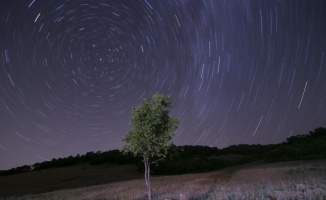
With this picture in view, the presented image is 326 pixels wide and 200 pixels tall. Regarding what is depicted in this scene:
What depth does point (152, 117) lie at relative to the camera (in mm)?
21875

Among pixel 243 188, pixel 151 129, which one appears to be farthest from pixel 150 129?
pixel 243 188

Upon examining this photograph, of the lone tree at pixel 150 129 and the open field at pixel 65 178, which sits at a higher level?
the open field at pixel 65 178

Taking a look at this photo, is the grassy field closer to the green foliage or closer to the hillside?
the green foliage

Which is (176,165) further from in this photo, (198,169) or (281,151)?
(281,151)

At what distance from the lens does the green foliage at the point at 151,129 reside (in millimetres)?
21500

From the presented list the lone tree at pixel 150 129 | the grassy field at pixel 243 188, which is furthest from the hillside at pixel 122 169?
the lone tree at pixel 150 129

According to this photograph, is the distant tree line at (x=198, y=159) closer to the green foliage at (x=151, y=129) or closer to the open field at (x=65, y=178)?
the open field at (x=65, y=178)

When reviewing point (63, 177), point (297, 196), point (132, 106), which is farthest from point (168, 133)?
point (63, 177)

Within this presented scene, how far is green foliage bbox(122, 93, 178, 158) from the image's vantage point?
21.5 meters

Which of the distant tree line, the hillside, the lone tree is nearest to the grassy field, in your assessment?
the lone tree

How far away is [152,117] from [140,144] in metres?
1.96

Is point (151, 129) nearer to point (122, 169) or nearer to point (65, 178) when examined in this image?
point (65, 178)

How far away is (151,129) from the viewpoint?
70.3 ft

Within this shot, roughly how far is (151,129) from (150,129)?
7cm
